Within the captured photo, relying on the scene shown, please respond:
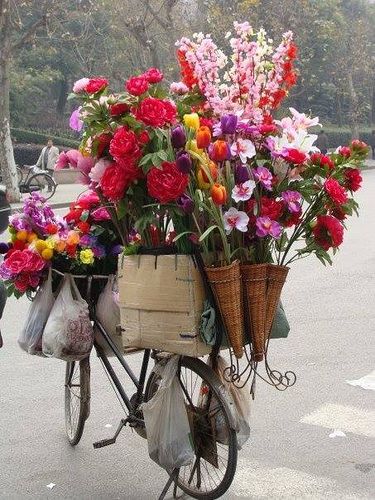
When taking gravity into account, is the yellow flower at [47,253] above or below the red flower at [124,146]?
below

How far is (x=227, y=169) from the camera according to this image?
3389mm

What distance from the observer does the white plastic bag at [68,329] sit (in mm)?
4055

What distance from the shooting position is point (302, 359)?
20.6 ft

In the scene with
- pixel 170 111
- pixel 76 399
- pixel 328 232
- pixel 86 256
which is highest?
pixel 170 111

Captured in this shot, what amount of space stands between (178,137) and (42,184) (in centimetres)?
1955

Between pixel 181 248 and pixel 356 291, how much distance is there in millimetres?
5599

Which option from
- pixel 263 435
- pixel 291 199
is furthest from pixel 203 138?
pixel 263 435

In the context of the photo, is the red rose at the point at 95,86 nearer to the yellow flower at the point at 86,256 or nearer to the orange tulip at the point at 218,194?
the orange tulip at the point at 218,194

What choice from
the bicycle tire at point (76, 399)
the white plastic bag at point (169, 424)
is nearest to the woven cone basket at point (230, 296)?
the white plastic bag at point (169, 424)

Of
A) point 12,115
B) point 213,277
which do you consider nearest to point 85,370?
point 213,277

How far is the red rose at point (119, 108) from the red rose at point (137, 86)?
6 centimetres

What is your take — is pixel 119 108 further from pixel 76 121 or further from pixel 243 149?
pixel 243 149

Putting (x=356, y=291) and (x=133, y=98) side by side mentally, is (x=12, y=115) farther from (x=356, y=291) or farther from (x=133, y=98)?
(x=133, y=98)

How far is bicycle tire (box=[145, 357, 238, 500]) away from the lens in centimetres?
354
